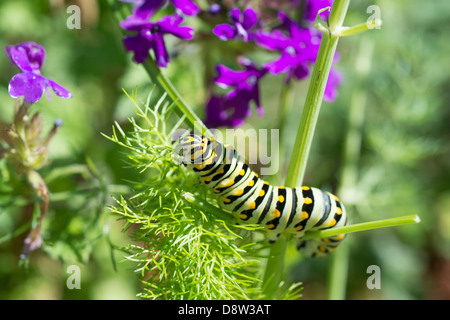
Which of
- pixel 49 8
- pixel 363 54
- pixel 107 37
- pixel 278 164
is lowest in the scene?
pixel 278 164

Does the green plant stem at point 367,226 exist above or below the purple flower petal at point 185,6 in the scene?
below

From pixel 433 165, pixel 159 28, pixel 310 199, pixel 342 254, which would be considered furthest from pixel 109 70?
pixel 433 165

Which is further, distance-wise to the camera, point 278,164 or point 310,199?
A: point 278,164

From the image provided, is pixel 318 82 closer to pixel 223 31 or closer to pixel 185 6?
pixel 223 31

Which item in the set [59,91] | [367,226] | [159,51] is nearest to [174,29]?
[159,51]

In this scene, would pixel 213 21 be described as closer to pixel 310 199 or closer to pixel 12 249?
pixel 310 199

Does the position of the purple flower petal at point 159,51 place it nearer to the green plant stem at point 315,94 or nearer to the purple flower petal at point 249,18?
the purple flower petal at point 249,18

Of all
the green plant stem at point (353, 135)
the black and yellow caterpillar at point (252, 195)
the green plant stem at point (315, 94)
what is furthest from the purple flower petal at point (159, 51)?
the green plant stem at point (353, 135)
